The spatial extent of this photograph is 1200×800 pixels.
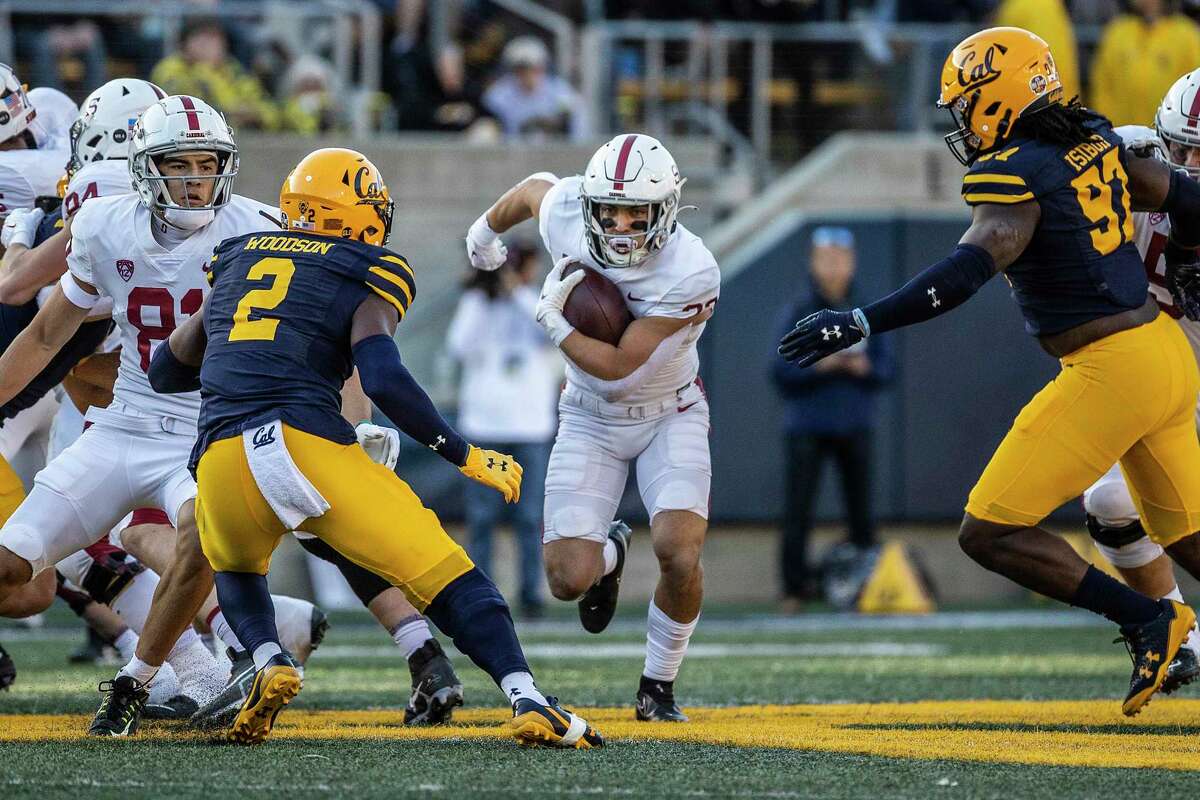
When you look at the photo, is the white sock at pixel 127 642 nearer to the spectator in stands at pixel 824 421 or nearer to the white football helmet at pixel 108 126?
the white football helmet at pixel 108 126

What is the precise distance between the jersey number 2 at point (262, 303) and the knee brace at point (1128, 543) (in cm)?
283

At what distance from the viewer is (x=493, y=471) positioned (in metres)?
4.55

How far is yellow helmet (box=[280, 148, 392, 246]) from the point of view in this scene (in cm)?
488

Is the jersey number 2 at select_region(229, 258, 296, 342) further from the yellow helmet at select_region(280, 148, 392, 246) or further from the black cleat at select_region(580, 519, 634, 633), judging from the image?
the black cleat at select_region(580, 519, 634, 633)

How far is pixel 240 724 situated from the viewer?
464 cm

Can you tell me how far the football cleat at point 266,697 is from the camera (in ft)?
14.8

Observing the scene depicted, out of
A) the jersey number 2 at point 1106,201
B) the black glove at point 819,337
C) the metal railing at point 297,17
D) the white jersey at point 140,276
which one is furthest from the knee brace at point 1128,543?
the metal railing at point 297,17

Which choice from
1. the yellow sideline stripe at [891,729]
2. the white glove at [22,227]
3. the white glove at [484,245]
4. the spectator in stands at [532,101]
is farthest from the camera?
the spectator in stands at [532,101]

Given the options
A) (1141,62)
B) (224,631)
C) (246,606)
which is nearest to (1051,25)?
(1141,62)

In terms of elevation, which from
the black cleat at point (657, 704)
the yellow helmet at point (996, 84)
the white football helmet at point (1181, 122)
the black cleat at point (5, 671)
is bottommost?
the black cleat at point (5, 671)

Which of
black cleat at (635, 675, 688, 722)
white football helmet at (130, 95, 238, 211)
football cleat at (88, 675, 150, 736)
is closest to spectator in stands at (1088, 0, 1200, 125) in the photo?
black cleat at (635, 675, 688, 722)

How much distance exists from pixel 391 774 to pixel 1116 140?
2820 mm

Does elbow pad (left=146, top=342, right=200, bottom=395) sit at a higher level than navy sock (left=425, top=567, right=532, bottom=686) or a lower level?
higher

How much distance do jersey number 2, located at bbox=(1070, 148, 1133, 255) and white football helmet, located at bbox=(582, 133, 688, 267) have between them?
3.88 feet
